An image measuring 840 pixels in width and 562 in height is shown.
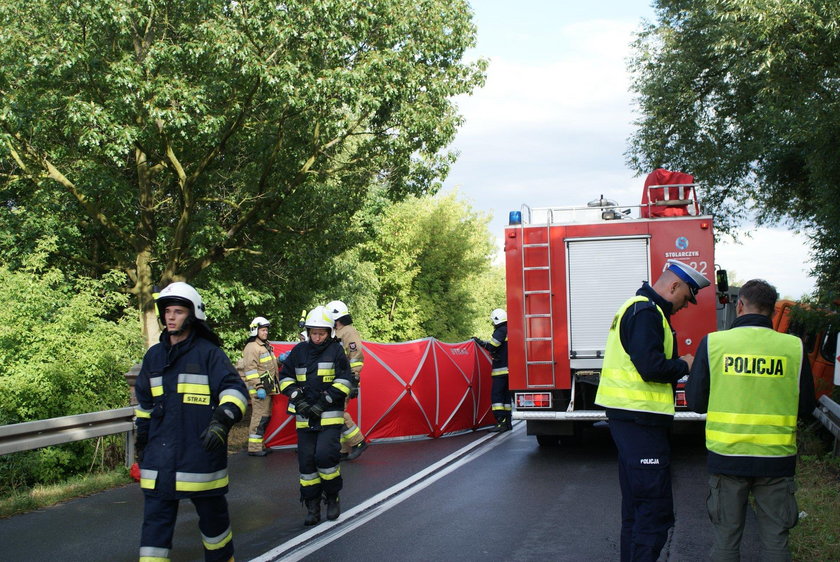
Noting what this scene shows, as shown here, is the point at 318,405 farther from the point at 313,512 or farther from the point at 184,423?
the point at 184,423

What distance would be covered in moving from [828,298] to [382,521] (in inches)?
353

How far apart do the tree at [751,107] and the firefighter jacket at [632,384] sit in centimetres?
942

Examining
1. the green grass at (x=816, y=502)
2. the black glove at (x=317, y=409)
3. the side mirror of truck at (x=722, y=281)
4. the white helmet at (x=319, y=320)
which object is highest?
the side mirror of truck at (x=722, y=281)

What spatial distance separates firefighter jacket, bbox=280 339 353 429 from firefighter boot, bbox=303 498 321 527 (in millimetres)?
641

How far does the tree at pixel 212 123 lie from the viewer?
49.3ft

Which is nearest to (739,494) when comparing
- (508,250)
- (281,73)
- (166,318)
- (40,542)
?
(166,318)

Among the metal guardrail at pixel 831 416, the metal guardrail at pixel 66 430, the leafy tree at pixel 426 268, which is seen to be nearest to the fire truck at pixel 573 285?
the metal guardrail at pixel 831 416

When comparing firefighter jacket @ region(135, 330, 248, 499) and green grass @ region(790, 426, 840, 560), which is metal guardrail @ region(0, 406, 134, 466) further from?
green grass @ region(790, 426, 840, 560)

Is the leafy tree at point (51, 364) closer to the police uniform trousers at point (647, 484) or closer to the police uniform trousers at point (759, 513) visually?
the police uniform trousers at point (647, 484)

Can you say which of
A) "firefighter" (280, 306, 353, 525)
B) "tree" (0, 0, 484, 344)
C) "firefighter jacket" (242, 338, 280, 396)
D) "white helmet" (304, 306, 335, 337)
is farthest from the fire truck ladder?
"tree" (0, 0, 484, 344)

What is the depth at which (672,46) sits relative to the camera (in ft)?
74.2

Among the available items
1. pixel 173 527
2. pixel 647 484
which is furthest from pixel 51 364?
pixel 647 484

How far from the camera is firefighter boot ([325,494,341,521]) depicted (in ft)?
24.9

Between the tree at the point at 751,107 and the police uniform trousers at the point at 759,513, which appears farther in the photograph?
the tree at the point at 751,107
